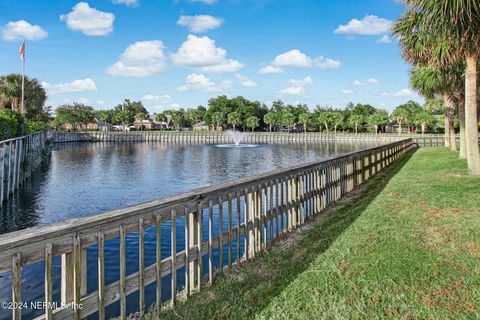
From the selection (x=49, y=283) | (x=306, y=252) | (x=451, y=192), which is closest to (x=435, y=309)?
(x=306, y=252)

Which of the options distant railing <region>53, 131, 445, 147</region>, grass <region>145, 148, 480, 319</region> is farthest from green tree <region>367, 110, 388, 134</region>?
grass <region>145, 148, 480, 319</region>

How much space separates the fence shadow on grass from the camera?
14.7ft

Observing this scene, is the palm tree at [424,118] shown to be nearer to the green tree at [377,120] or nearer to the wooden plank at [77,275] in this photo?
the green tree at [377,120]

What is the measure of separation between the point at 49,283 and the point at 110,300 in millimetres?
767

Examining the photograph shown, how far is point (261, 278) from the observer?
17.9ft

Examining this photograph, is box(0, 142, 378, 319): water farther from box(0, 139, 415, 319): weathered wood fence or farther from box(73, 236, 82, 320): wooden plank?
box(73, 236, 82, 320): wooden plank

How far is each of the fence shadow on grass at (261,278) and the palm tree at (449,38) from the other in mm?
7728

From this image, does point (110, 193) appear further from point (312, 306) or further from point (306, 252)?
point (312, 306)

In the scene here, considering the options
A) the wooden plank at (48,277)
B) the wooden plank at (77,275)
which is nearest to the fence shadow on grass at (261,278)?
the wooden plank at (77,275)

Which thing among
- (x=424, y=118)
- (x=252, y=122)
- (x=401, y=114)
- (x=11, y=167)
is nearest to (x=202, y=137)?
(x=252, y=122)

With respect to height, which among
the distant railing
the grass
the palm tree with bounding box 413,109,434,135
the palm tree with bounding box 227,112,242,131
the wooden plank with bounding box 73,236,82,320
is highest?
the palm tree with bounding box 227,112,242,131

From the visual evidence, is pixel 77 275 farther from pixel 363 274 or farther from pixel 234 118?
pixel 234 118

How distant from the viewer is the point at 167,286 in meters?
7.64

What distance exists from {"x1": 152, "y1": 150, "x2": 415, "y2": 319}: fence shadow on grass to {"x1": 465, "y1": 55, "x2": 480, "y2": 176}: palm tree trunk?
8358mm
